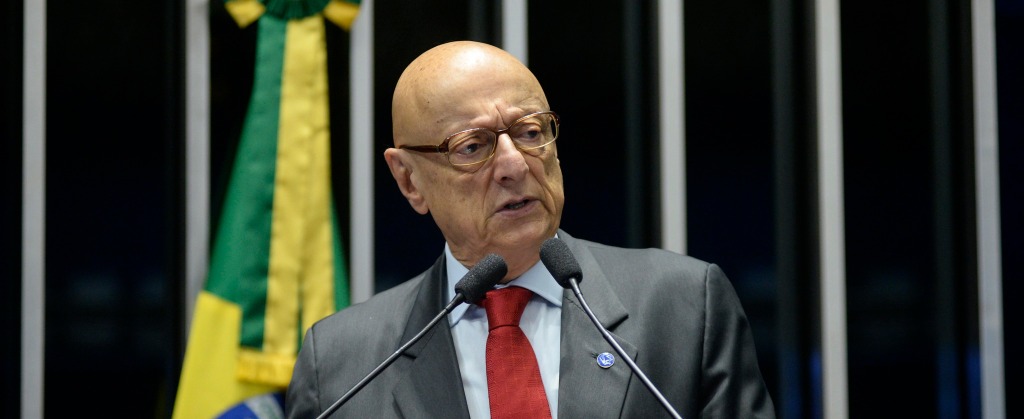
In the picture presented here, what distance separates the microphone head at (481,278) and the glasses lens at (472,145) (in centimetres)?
29

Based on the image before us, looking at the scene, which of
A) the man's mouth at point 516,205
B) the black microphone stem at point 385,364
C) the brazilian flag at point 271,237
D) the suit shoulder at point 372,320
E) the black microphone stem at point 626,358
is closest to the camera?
the black microphone stem at point 626,358

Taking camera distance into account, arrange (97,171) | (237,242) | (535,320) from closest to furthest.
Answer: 1. (535,320)
2. (237,242)
3. (97,171)

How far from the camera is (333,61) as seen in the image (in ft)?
10.1

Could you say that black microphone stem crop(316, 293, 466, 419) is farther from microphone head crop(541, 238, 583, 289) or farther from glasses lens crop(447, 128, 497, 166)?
glasses lens crop(447, 128, 497, 166)

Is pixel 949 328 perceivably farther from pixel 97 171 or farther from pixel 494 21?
pixel 97 171

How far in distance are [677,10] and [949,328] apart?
1170 millimetres

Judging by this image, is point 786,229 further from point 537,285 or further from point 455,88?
point 455,88

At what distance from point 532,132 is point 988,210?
190 cm

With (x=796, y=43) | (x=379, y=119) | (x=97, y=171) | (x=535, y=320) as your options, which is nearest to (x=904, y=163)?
(x=796, y=43)

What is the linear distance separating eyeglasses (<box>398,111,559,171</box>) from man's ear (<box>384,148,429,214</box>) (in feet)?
0.38

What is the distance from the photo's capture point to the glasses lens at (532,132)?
1.72 metres

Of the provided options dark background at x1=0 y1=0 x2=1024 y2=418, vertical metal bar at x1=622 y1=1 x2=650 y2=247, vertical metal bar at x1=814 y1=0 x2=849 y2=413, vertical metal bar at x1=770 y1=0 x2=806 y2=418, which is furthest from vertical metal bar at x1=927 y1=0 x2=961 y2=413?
vertical metal bar at x1=622 y1=1 x2=650 y2=247

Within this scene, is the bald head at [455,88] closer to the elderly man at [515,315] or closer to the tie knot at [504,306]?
the elderly man at [515,315]

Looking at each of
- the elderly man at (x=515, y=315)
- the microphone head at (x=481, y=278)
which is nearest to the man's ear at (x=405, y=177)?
the elderly man at (x=515, y=315)
